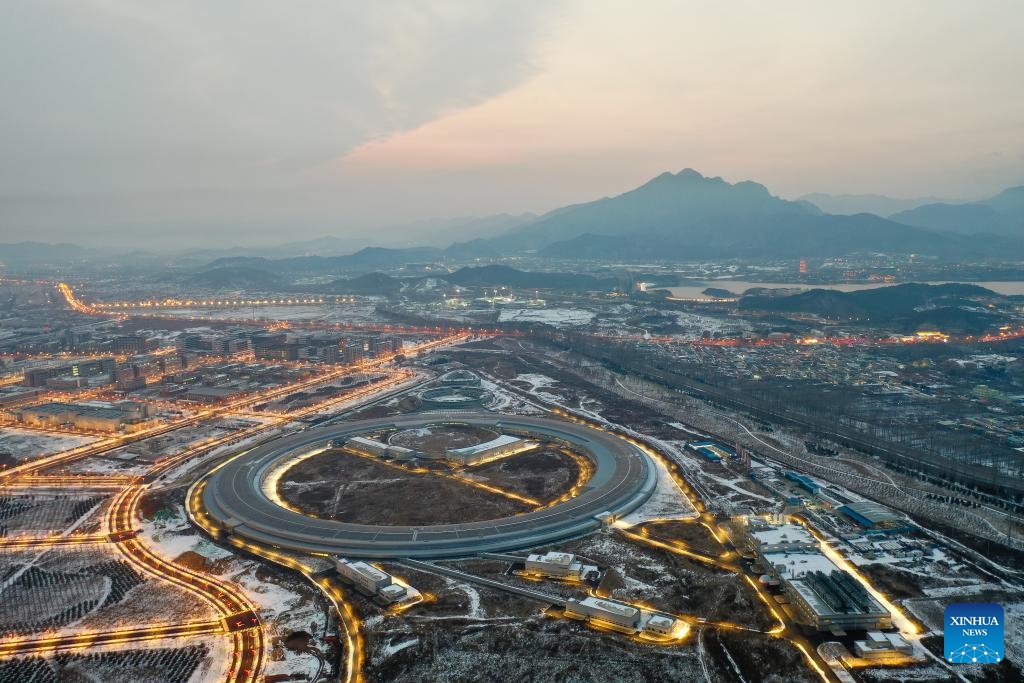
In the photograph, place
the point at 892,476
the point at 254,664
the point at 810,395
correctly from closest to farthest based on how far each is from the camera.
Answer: the point at 254,664 → the point at 892,476 → the point at 810,395

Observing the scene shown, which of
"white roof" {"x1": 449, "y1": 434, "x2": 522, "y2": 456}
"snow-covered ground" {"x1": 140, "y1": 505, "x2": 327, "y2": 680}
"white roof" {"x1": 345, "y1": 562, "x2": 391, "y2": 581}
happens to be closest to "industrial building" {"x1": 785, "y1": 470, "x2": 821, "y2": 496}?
"white roof" {"x1": 449, "y1": 434, "x2": 522, "y2": 456}

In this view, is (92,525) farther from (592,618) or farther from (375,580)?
(592,618)

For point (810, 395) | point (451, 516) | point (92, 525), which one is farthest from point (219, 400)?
point (810, 395)

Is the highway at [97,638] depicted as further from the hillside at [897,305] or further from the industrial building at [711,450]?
the hillside at [897,305]

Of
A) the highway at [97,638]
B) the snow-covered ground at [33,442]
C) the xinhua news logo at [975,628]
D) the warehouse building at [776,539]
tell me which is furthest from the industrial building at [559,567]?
the snow-covered ground at [33,442]

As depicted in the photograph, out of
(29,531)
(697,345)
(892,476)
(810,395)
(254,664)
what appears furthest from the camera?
(697,345)

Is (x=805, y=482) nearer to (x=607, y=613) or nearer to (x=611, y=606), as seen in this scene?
(x=611, y=606)

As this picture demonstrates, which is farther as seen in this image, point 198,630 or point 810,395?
point 810,395
